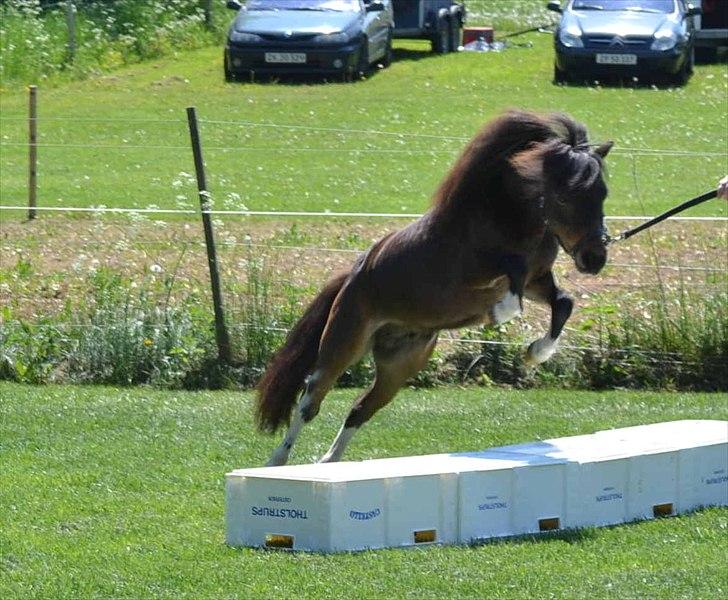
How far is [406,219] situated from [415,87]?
9.00 m

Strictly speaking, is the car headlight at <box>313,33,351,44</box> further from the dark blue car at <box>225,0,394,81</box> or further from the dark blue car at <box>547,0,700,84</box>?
the dark blue car at <box>547,0,700,84</box>

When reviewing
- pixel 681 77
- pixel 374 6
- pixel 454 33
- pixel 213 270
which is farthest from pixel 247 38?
pixel 213 270

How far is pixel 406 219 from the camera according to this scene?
515 inches

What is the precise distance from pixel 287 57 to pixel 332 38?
0.72 meters

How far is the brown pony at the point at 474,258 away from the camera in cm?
694

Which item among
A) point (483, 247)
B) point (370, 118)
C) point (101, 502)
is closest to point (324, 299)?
point (483, 247)

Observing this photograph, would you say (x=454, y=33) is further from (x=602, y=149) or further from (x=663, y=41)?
(x=602, y=149)

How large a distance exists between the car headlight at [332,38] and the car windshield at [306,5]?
0.87 m

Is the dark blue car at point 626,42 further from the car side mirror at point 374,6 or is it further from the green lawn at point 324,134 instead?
the car side mirror at point 374,6

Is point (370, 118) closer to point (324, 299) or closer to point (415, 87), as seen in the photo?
point (415, 87)

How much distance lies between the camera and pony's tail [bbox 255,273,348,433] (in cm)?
796

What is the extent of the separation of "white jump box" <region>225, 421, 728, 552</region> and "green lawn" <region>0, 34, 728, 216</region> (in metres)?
5.32

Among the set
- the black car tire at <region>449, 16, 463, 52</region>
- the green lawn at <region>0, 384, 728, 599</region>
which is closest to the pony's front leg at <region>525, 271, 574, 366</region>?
the green lawn at <region>0, 384, 728, 599</region>

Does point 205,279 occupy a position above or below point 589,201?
below
